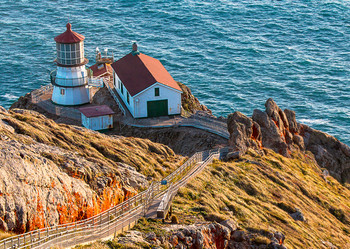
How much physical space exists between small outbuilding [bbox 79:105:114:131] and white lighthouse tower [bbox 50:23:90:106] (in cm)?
450

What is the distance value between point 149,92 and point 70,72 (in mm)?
9326

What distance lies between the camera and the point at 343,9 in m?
129

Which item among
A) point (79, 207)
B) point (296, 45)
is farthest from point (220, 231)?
point (296, 45)

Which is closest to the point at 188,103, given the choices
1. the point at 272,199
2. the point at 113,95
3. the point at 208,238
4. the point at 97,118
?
the point at 113,95

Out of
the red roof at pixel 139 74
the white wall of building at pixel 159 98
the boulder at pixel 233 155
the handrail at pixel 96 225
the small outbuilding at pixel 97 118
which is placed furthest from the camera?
the red roof at pixel 139 74

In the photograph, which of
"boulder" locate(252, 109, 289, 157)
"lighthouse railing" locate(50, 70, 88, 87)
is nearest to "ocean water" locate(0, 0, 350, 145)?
"lighthouse railing" locate(50, 70, 88, 87)

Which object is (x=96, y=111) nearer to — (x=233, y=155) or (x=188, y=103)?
(x=188, y=103)

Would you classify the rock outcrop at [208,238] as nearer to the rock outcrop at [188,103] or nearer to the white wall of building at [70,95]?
the rock outcrop at [188,103]

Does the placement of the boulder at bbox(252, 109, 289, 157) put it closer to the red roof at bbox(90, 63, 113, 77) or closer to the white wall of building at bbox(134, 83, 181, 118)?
the white wall of building at bbox(134, 83, 181, 118)

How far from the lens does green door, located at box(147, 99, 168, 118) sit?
186 feet

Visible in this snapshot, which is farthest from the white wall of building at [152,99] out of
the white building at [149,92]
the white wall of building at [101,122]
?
the white wall of building at [101,122]

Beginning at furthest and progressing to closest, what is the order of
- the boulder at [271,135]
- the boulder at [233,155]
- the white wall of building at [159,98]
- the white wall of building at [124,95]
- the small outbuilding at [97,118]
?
the white wall of building at [124,95], the white wall of building at [159,98], the small outbuilding at [97,118], the boulder at [271,135], the boulder at [233,155]

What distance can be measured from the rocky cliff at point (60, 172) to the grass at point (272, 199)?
343 centimetres

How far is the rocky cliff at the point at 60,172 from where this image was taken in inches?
871
